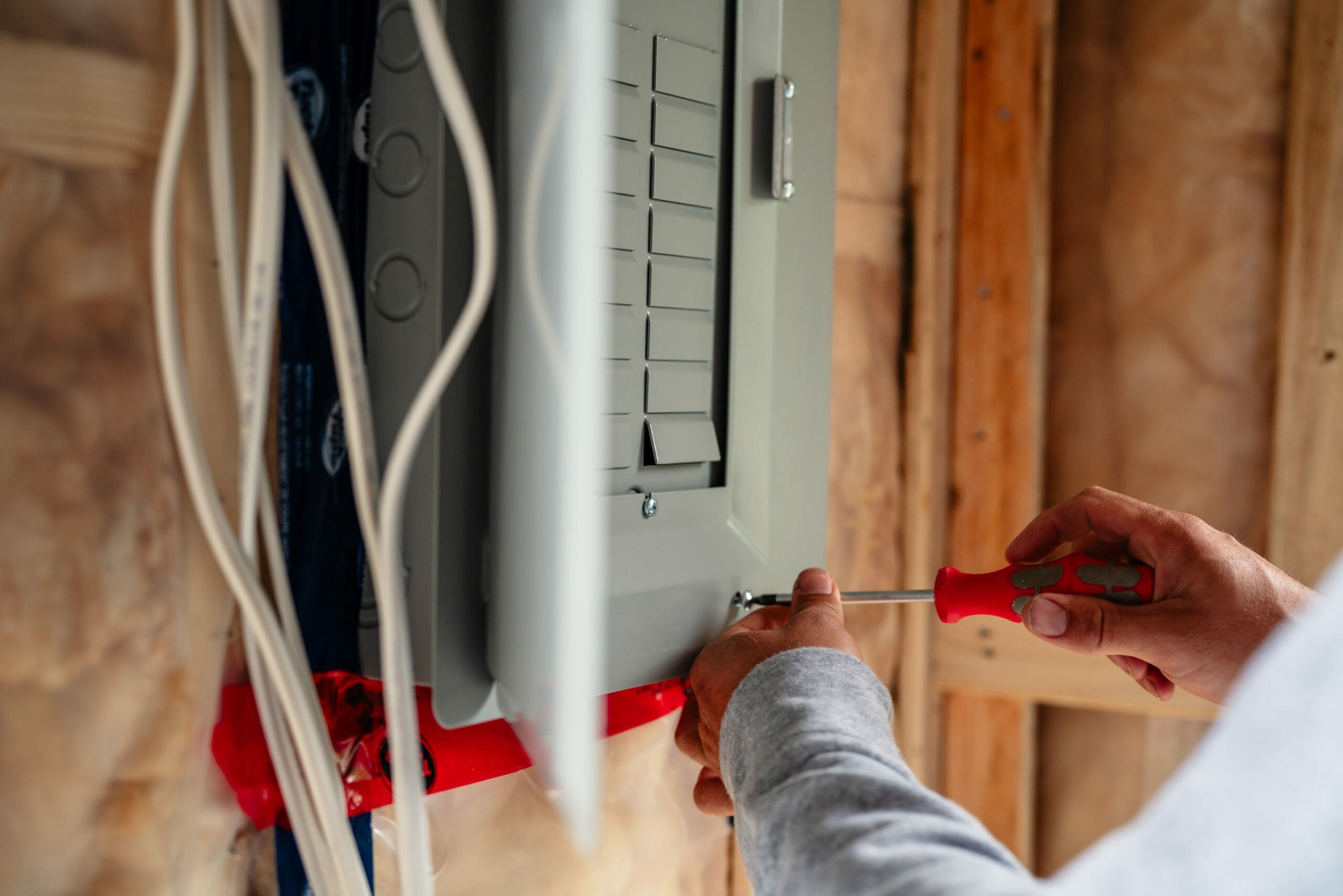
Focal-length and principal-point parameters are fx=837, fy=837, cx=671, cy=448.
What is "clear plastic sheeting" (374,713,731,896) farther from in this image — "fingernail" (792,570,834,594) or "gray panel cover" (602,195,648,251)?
"gray panel cover" (602,195,648,251)

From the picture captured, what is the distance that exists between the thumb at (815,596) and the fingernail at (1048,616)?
16cm

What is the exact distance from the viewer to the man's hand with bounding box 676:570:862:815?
0.69m

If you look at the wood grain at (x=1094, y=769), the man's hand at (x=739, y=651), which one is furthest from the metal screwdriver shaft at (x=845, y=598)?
the wood grain at (x=1094, y=769)

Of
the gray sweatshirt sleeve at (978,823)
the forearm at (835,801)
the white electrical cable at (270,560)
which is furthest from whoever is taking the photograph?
the white electrical cable at (270,560)

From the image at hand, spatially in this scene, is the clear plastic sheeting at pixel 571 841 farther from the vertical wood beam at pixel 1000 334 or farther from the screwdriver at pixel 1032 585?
the vertical wood beam at pixel 1000 334

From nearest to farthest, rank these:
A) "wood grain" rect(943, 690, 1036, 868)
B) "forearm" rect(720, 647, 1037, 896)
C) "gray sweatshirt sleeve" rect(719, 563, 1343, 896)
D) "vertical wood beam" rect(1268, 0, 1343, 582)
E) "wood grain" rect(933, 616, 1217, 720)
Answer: "gray sweatshirt sleeve" rect(719, 563, 1343, 896), "forearm" rect(720, 647, 1037, 896), "vertical wood beam" rect(1268, 0, 1343, 582), "wood grain" rect(933, 616, 1217, 720), "wood grain" rect(943, 690, 1036, 868)

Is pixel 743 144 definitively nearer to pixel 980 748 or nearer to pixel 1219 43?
pixel 1219 43

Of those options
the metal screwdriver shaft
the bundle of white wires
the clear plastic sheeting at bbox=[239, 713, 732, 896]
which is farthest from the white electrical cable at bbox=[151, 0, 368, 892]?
the metal screwdriver shaft

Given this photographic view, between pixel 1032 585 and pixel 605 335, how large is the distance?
42 centimetres

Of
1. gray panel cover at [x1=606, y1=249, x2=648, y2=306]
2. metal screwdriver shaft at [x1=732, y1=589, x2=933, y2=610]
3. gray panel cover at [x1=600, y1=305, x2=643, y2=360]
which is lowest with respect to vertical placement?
metal screwdriver shaft at [x1=732, y1=589, x2=933, y2=610]

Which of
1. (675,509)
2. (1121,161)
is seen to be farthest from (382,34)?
(1121,161)

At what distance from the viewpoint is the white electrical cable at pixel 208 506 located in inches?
19.8

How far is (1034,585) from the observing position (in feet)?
2.36

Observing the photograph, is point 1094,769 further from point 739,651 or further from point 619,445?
point 619,445
